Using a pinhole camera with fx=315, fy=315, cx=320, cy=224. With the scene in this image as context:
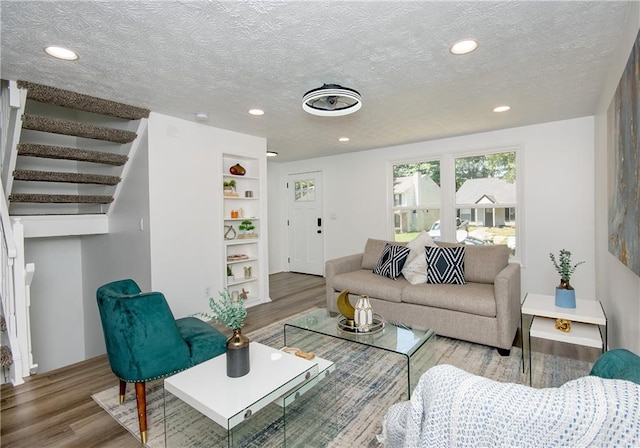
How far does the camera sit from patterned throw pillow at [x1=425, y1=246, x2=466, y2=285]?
3291mm

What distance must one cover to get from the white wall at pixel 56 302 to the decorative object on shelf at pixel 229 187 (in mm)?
2124

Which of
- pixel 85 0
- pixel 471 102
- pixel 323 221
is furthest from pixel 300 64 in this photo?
pixel 323 221

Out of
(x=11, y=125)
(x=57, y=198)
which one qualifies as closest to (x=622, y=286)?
(x=11, y=125)

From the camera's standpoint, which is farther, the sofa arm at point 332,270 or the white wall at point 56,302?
the white wall at point 56,302

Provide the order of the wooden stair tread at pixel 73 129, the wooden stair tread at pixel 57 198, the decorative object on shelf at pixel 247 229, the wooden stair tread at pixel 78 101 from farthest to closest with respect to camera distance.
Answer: the decorative object on shelf at pixel 247 229 < the wooden stair tread at pixel 57 198 < the wooden stair tread at pixel 73 129 < the wooden stair tread at pixel 78 101

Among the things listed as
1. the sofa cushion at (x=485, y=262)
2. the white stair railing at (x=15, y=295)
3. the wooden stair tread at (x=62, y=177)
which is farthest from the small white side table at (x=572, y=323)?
the wooden stair tread at (x=62, y=177)

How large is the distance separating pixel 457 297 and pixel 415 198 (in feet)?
8.16

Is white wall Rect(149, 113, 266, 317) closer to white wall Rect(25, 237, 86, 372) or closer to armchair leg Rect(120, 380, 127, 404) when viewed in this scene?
armchair leg Rect(120, 380, 127, 404)

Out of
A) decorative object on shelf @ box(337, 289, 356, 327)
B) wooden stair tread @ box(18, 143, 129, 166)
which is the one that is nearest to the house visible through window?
decorative object on shelf @ box(337, 289, 356, 327)

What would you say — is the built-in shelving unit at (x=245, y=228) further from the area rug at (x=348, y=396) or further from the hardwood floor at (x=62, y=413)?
the hardwood floor at (x=62, y=413)

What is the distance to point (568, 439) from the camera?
2.21 ft

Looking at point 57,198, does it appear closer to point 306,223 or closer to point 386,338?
point 386,338

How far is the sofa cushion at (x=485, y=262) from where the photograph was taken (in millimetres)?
3248

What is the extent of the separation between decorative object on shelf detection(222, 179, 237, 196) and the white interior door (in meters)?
2.15
